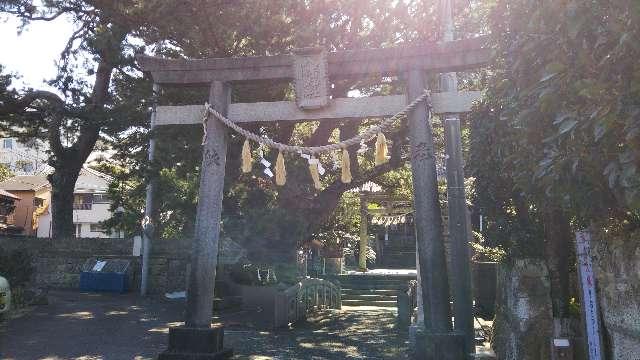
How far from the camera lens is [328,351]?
10.1 meters

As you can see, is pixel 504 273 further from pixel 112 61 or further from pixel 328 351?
pixel 112 61

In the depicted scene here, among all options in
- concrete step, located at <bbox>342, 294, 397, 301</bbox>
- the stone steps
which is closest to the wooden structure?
the stone steps

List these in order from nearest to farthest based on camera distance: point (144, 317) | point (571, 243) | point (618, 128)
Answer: point (618, 128)
point (571, 243)
point (144, 317)

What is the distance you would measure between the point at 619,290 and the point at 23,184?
142 feet

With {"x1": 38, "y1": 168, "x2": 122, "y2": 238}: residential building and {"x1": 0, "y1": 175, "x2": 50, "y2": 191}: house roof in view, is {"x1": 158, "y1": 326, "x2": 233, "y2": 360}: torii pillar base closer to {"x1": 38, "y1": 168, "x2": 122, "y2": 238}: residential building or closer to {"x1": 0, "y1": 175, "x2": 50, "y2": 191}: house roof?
{"x1": 0, "y1": 175, "x2": 50, "y2": 191}: house roof

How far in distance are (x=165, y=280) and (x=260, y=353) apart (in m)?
11.2

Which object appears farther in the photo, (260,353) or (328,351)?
(328,351)

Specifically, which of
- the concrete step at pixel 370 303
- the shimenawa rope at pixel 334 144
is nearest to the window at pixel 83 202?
the concrete step at pixel 370 303

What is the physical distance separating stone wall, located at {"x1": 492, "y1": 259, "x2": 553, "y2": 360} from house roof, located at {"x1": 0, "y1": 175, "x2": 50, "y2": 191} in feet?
131

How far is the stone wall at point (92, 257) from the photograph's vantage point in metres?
19.6

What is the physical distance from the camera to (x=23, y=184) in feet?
129

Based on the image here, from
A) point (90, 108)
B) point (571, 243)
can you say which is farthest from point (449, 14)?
point (90, 108)

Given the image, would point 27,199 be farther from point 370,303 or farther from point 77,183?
point 370,303

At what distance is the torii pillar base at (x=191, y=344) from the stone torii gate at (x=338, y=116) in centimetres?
1
